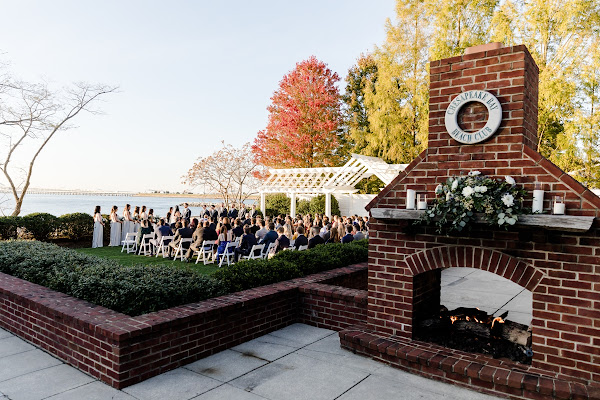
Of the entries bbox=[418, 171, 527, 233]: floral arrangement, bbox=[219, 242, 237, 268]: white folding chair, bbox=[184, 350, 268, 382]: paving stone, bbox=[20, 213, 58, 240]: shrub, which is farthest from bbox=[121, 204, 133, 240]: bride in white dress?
bbox=[418, 171, 527, 233]: floral arrangement

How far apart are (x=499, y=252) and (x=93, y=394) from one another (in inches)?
171

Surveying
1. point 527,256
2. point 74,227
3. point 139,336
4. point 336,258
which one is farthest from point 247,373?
point 74,227

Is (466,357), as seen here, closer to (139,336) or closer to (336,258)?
(139,336)

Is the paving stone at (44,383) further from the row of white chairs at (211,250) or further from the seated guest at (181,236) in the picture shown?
the seated guest at (181,236)

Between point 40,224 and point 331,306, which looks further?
point 40,224

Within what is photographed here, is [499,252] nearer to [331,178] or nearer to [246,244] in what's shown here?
[246,244]

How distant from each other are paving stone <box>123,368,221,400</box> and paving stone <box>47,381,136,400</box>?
93 mm

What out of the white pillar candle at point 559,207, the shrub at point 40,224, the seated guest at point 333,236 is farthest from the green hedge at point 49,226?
the white pillar candle at point 559,207

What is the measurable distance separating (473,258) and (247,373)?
2.78 meters

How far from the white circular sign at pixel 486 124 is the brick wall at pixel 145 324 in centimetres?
270

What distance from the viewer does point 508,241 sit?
13.4 ft

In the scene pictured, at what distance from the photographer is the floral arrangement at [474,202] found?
3840 mm

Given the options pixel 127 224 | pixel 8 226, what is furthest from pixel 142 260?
pixel 8 226

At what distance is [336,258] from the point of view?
8133mm
